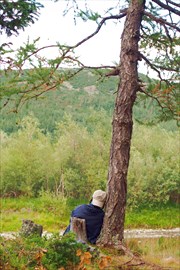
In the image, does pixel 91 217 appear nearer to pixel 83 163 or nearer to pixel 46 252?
pixel 46 252

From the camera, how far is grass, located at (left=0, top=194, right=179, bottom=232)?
884 inches

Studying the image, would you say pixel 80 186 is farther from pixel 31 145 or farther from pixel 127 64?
pixel 127 64

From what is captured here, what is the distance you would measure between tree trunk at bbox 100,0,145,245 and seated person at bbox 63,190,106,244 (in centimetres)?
18

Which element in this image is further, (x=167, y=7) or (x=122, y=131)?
(x=167, y=7)

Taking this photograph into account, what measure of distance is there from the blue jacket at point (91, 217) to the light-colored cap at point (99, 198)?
0.22 ft

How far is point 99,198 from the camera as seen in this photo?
7.24m

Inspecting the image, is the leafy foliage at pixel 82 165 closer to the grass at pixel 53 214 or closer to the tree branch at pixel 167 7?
the grass at pixel 53 214

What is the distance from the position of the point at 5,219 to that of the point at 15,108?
15347 millimetres

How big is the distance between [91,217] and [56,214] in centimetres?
1657

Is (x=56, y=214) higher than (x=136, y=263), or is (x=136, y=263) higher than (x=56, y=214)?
(x=136, y=263)

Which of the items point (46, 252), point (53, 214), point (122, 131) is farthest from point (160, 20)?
point (53, 214)

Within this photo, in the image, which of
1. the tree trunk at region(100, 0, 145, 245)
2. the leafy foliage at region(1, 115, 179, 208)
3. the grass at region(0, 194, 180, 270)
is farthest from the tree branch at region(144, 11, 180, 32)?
the leafy foliage at region(1, 115, 179, 208)

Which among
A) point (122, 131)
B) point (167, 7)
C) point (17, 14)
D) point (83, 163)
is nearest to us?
point (17, 14)

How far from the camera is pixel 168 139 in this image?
99.3ft
